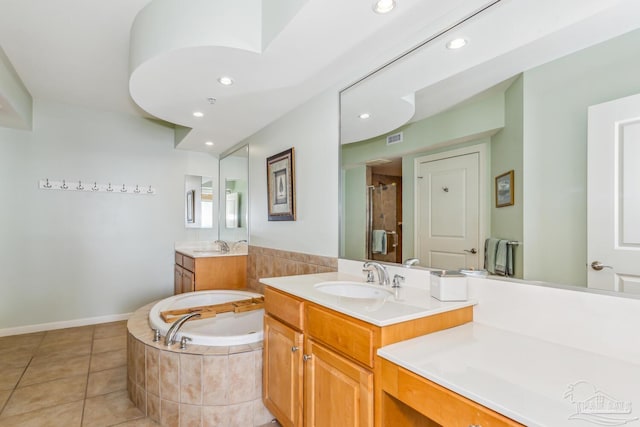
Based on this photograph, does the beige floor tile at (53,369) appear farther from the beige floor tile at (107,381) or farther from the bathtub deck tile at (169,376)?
the bathtub deck tile at (169,376)

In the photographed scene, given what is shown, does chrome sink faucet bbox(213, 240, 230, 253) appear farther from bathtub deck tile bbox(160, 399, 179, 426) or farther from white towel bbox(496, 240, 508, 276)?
white towel bbox(496, 240, 508, 276)

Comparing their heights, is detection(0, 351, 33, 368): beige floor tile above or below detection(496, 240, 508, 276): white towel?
below

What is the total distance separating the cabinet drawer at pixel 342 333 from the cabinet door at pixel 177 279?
287cm

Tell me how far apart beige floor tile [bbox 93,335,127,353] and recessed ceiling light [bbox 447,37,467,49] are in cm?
362

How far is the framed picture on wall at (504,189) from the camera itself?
1.25 metres

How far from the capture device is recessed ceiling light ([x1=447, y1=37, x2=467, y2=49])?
1.41m

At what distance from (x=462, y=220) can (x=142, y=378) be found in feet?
7.02

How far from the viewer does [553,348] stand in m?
1.03

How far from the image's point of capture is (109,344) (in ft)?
10.1

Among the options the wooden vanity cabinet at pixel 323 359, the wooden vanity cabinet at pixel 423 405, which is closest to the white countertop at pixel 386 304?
the wooden vanity cabinet at pixel 323 359

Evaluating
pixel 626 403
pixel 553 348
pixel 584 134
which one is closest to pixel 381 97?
pixel 584 134

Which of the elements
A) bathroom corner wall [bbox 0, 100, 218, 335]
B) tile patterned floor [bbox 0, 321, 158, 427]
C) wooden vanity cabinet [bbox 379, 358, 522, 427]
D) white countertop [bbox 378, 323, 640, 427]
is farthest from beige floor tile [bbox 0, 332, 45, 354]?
→ white countertop [bbox 378, 323, 640, 427]

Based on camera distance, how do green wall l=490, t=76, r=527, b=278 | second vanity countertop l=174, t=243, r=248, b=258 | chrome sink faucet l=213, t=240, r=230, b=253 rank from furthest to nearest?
chrome sink faucet l=213, t=240, r=230, b=253
second vanity countertop l=174, t=243, r=248, b=258
green wall l=490, t=76, r=527, b=278

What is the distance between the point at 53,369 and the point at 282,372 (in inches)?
88.7
